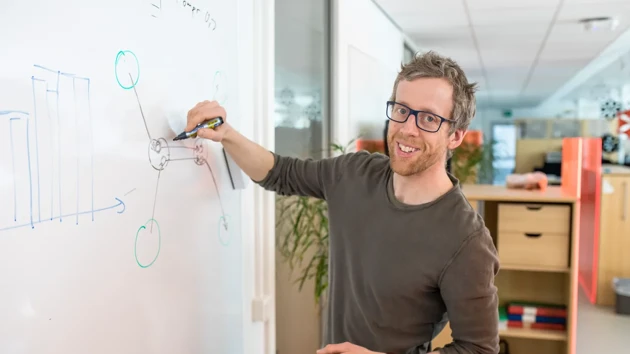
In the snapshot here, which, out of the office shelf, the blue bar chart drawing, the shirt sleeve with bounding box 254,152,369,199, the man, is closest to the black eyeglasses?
the man

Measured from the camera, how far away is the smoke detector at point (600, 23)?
429 cm

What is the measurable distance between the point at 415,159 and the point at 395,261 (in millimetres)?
245

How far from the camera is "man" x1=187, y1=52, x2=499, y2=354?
4.15ft

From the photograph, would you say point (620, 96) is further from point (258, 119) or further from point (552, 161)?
point (258, 119)

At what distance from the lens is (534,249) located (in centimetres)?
300

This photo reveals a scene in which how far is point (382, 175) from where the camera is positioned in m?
1.49

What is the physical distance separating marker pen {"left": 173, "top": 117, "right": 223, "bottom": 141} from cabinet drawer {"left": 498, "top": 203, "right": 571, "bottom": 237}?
2.10 meters

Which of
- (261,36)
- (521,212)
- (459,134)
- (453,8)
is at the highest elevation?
(453,8)

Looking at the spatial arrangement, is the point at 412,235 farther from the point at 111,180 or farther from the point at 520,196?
the point at 520,196

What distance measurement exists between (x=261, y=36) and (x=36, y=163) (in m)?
1.17

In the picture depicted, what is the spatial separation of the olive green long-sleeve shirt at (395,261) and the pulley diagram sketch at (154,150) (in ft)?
0.74

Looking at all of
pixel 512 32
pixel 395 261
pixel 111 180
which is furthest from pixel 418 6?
pixel 111 180

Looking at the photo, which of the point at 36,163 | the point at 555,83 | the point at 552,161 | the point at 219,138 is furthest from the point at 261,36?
the point at 555,83

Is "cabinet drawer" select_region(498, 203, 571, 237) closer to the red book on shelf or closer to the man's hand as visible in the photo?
the red book on shelf
